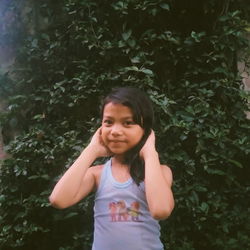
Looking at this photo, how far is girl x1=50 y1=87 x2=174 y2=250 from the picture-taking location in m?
1.75

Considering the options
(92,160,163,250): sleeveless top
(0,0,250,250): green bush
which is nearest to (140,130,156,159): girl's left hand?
(92,160,163,250): sleeveless top

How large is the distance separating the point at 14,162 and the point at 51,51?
1.06m

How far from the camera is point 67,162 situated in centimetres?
337

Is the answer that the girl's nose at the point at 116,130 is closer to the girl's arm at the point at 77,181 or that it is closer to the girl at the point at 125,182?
the girl at the point at 125,182

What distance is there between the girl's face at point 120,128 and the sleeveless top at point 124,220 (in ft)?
0.51

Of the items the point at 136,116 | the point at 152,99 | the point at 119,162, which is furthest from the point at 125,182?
the point at 152,99

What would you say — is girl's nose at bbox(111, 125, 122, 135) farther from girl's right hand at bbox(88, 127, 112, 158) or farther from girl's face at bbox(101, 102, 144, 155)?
girl's right hand at bbox(88, 127, 112, 158)

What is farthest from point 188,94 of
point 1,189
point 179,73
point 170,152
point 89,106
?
point 1,189

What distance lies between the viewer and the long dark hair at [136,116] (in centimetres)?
186

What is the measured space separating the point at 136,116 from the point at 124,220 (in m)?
0.45

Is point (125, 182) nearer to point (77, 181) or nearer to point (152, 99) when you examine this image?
point (77, 181)

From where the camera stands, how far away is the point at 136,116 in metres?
1.86

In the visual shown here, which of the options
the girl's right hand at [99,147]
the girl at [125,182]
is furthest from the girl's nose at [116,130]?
the girl's right hand at [99,147]

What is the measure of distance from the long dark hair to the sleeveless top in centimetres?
6
